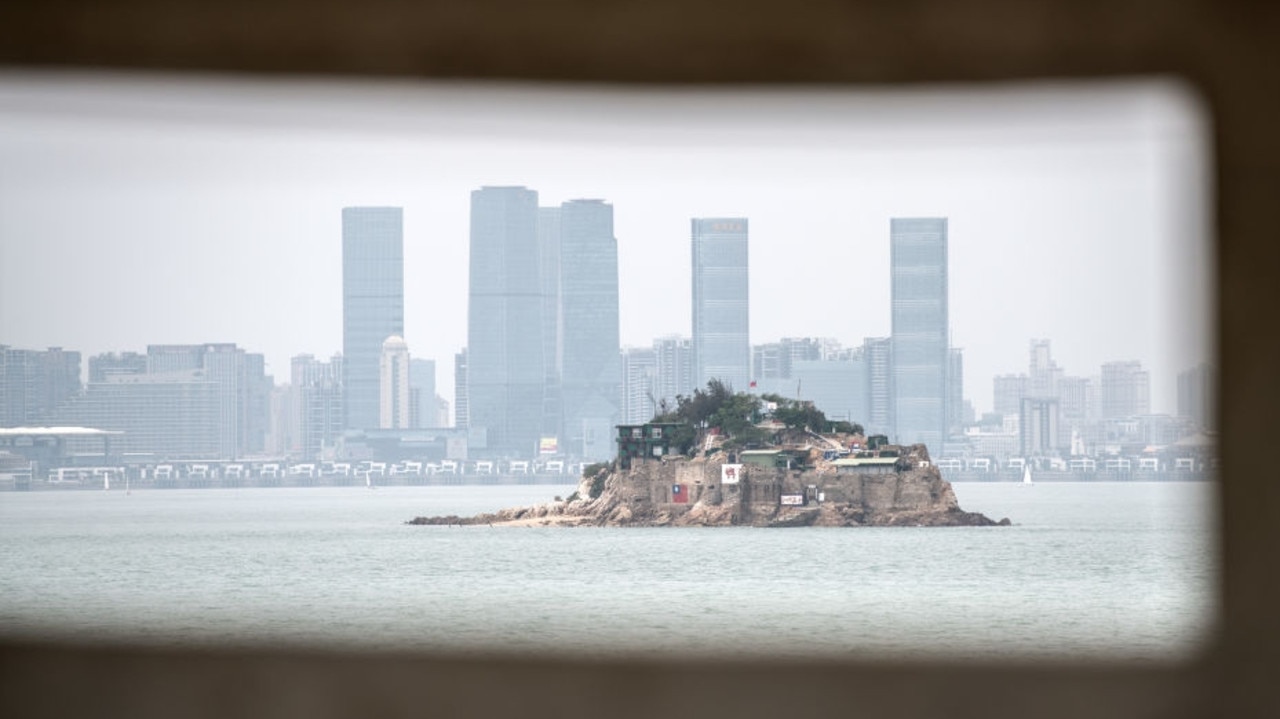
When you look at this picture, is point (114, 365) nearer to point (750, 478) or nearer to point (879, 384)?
point (750, 478)

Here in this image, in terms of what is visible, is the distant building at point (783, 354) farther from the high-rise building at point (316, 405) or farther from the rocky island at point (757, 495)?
the high-rise building at point (316, 405)

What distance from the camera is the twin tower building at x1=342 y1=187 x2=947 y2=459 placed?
103 ft

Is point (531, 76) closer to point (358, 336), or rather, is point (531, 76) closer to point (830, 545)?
point (830, 545)

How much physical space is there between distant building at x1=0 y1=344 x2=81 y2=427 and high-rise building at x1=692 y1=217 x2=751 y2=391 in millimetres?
13148

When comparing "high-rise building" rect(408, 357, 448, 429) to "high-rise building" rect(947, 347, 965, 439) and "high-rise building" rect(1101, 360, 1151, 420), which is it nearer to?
"high-rise building" rect(947, 347, 965, 439)

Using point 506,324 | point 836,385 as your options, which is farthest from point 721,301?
point 836,385

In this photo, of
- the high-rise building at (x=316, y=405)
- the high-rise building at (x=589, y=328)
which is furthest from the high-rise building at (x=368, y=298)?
the high-rise building at (x=589, y=328)

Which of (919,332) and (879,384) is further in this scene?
(919,332)

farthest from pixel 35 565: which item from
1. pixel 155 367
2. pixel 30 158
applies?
pixel 30 158

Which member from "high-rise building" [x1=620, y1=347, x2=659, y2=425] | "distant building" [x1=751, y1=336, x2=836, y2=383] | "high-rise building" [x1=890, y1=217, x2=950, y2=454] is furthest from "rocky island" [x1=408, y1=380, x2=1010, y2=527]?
"distant building" [x1=751, y1=336, x2=836, y2=383]

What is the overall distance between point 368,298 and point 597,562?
1079 cm

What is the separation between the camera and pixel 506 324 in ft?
112

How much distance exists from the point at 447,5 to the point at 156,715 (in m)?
2.06

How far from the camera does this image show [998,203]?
1368 inches
